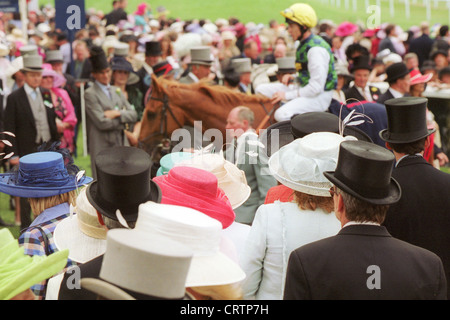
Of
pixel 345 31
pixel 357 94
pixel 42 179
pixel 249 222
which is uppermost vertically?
pixel 345 31

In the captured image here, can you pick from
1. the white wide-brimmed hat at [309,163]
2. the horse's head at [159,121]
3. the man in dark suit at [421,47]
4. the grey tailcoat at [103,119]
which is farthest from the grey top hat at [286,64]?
the man in dark suit at [421,47]

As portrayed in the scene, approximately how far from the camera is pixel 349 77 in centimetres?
1012

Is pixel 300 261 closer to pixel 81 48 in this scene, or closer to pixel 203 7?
pixel 81 48

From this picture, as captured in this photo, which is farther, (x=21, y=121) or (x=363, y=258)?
(x=21, y=121)

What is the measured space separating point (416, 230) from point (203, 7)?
28.9 m

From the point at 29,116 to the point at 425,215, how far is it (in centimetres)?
538

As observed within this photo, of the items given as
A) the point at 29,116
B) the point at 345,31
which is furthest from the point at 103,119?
the point at 345,31

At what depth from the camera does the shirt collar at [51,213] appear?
380 centimetres

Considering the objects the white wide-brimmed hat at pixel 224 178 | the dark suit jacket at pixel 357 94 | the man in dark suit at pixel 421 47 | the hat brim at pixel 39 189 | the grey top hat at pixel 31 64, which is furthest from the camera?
the man in dark suit at pixel 421 47

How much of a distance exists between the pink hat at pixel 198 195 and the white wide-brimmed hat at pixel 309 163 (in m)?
0.37

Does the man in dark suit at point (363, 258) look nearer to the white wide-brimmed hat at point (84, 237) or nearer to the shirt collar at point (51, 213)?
the white wide-brimmed hat at point (84, 237)

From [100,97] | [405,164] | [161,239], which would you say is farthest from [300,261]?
[100,97]

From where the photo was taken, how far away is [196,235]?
2697 mm

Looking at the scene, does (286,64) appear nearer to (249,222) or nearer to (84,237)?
(249,222)
